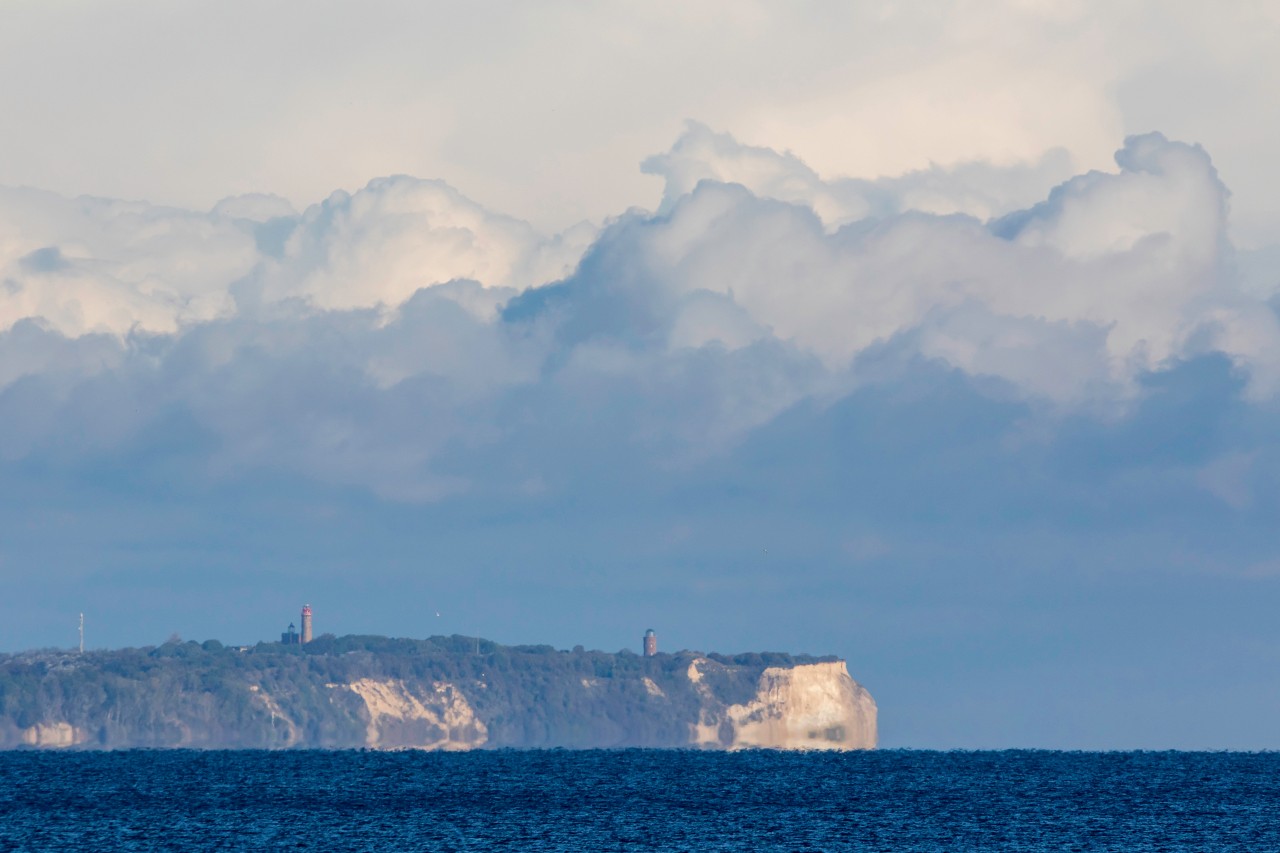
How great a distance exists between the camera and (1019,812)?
7864 inches

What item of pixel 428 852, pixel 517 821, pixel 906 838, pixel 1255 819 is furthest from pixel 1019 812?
pixel 428 852

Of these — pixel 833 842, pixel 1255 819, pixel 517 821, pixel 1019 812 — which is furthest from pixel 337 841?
pixel 1255 819

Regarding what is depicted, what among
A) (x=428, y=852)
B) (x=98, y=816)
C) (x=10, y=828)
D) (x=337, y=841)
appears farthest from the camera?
(x=98, y=816)

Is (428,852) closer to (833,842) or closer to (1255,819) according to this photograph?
(833,842)

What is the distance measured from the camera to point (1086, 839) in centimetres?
16525

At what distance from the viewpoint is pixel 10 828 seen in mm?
174875

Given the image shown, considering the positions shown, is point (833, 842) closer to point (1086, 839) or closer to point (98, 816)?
point (1086, 839)

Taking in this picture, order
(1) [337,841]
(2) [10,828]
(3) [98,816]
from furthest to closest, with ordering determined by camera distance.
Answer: (3) [98,816] < (2) [10,828] < (1) [337,841]

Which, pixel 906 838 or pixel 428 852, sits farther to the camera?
pixel 906 838

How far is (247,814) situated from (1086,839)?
85.9 m

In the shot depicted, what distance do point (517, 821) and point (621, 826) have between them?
11940 mm

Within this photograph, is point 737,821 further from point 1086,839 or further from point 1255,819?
point 1255,819

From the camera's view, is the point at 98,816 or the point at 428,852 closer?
the point at 428,852

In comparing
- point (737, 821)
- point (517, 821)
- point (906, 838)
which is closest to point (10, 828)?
point (517, 821)
